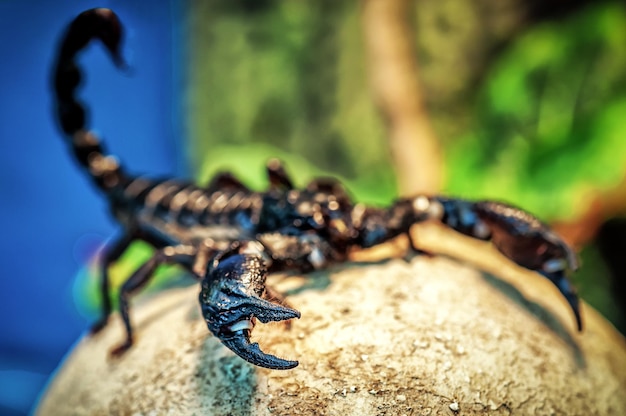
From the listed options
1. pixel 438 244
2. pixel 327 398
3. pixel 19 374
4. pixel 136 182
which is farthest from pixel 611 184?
pixel 19 374

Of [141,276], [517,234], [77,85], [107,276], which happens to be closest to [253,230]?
[141,276]

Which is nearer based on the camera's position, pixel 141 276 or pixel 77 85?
→ pixel 141 276

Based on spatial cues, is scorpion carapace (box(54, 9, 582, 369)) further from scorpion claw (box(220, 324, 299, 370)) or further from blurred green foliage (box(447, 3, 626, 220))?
blurred green foliage (box(447, 3, 626, 220))

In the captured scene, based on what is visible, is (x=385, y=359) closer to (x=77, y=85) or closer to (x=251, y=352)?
(x=251, y=352)

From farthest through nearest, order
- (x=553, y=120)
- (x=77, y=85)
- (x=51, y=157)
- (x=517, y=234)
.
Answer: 1. (x=51, y=157)
2. (x=553, y=120)
3. (x=77, y=85)
4. (x=517, y=234)

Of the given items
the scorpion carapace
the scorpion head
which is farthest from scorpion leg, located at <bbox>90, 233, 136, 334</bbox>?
the scorpion head

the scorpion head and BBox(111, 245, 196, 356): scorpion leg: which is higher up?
the scorpion head

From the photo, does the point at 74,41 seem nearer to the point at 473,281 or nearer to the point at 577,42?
the point at 473,281
